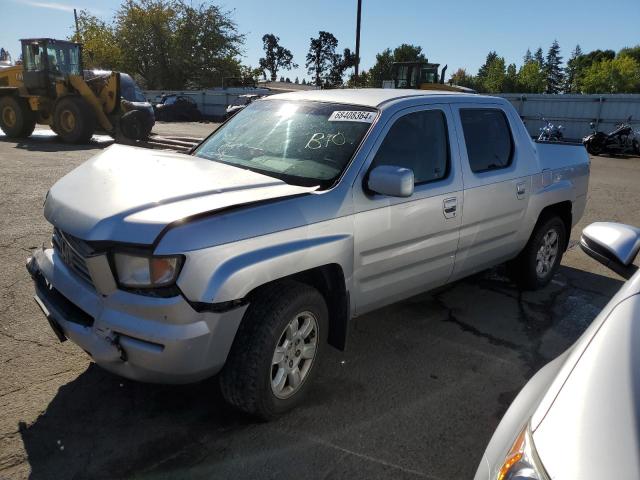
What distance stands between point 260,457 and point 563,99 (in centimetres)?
2351

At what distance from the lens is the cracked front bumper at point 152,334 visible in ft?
7.73

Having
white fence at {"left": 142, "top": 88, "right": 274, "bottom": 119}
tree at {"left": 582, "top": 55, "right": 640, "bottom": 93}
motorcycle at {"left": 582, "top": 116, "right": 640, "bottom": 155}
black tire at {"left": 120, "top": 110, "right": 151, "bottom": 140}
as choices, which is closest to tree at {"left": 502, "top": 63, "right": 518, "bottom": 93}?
tree at {"left": 582, "top": 55, "right": 640, "bottom": 93}

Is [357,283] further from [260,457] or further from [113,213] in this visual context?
[113,213]

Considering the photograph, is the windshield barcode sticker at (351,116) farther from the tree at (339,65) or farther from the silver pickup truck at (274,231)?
the tree at (339,65)

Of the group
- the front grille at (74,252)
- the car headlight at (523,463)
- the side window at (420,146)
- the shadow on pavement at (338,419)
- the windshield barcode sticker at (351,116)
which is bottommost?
the shadow on pavement at (338,419)

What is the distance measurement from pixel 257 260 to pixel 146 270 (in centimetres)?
51

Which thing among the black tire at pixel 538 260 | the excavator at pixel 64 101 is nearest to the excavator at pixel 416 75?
the excavator at pixel 64 101

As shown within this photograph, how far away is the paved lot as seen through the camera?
2520mm

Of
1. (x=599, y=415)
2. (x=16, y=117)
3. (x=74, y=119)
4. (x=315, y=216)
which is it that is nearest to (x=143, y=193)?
(x=315, y=216)

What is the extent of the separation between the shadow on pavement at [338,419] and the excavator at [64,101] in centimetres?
1378

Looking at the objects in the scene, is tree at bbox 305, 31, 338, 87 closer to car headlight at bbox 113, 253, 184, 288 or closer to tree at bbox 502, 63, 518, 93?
tree at bbox 502, 63, 518, 93

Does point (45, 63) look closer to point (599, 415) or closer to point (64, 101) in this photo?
point (64, 101)

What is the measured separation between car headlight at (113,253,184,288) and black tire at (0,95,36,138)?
643 inches

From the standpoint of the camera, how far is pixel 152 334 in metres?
2.35
